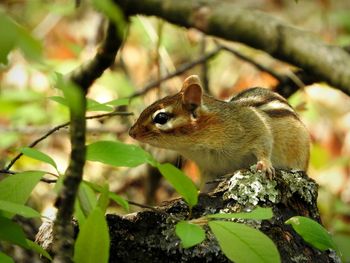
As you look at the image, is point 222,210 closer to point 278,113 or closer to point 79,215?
point 79,215

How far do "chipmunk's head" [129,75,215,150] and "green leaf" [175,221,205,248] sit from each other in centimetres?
143

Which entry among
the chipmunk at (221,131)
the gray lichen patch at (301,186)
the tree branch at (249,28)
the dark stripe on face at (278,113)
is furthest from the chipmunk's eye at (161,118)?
the gray lichen patch at (301,186)

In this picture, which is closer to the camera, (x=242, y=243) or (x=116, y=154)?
(x=242, y=243)

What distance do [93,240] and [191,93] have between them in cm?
167

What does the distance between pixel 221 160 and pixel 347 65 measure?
782 millimetres

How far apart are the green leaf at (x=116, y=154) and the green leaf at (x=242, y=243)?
0.23 metres

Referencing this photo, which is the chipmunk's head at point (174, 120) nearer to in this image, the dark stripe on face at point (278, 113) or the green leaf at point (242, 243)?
the dark stripe on face at point (278, 113)

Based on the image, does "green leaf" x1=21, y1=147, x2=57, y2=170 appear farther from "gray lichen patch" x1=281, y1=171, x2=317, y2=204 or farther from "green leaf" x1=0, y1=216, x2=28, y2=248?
"gray lichen patch" x1=281, y1=171, x2=317, y2=204

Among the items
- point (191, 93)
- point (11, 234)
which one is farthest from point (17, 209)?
point (191, 93)

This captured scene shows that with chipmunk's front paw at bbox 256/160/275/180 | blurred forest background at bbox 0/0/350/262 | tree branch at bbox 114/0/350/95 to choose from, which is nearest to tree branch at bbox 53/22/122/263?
chipmunk's front paw at bbox 256/160/275/180

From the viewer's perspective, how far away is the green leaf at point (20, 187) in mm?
1669

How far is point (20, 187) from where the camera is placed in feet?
5.53

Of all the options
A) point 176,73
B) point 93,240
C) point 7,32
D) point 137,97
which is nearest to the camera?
point 7,32

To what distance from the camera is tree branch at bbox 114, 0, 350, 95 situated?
11.1 ft
